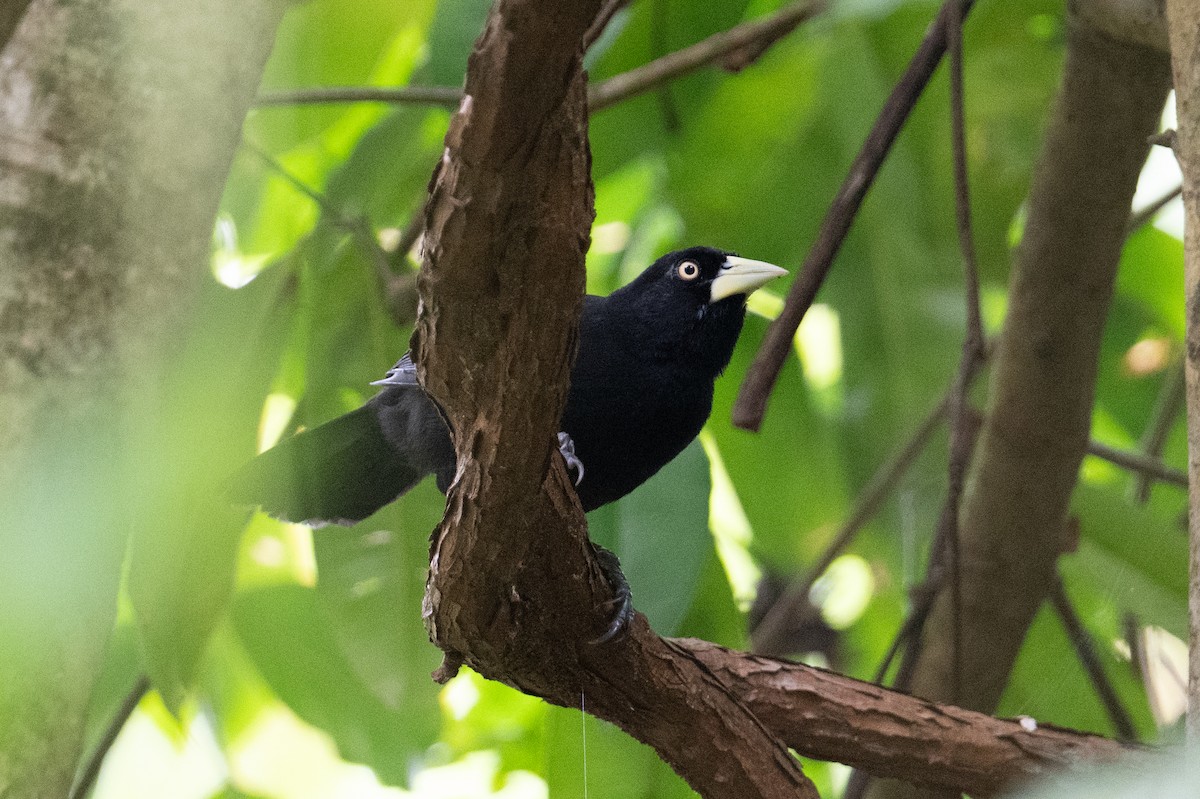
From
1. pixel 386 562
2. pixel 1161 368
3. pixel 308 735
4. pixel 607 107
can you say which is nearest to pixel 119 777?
pixel 308 735

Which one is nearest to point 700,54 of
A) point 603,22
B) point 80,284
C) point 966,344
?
point 603,22

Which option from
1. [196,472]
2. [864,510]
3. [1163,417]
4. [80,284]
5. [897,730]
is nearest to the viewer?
[897,730]

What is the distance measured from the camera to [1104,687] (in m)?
2.93

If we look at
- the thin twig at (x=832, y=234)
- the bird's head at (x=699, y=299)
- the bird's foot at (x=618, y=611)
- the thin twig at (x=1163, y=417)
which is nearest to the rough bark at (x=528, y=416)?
the bird's foot at (x=618, y=611)

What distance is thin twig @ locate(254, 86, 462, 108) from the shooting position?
9.95ft

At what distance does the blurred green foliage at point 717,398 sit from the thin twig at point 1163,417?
90mm

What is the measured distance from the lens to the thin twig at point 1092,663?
9.58 ft

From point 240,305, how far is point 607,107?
3.46 ft

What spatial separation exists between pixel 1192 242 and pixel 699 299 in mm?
1165

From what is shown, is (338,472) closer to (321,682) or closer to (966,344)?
(321,682)

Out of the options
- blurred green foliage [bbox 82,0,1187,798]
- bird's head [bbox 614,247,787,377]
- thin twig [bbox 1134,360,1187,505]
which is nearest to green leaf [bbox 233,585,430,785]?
blurred green foliage [bbox 82,0,1187,798]

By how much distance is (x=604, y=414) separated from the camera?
104 inches

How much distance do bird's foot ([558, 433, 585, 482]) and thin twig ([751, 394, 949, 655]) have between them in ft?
3.43

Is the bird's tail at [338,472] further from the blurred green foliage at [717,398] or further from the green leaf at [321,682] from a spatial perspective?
the green leaf at [321,682]
